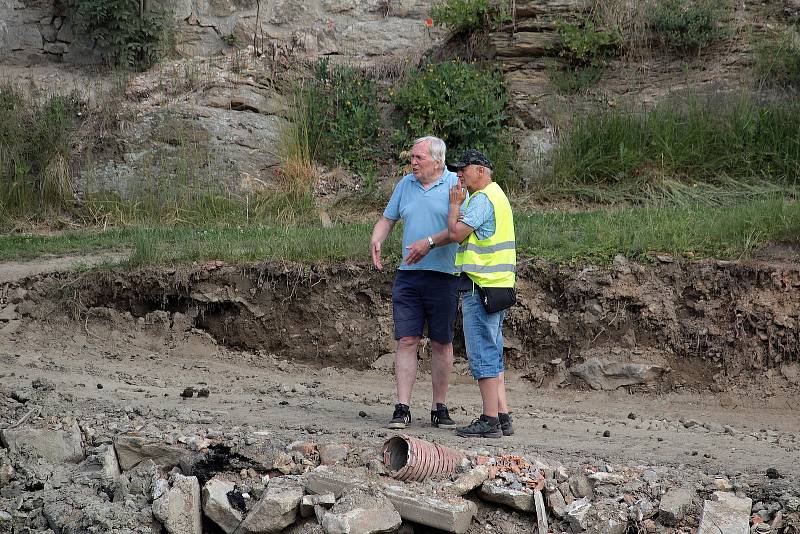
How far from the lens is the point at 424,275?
22.5 feet

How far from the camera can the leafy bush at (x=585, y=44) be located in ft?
45.5

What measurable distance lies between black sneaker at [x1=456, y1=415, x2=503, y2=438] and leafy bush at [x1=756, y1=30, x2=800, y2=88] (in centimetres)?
847

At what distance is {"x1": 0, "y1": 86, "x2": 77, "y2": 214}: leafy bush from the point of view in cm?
1290

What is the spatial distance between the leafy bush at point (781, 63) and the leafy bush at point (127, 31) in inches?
330

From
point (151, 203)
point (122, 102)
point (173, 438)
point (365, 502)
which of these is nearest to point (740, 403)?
point (365, 502)

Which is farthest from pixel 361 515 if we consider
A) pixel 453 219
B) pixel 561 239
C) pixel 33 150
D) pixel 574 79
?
pixel 574 79

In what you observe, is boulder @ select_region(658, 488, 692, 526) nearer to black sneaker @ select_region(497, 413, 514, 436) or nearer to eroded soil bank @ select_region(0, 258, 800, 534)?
eroded soil bank @ select_region(0, 258, 800, 534)

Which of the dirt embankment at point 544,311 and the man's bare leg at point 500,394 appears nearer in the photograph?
the man's bare leg at point 500,394

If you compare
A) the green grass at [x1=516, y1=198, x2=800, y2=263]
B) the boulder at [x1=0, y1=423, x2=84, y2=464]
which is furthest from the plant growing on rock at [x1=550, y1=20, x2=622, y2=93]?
the boulder at [x1=0, y1=423, x2=84, y2=464]

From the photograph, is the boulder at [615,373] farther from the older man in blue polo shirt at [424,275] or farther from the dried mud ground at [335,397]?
the older man in blue polo shirt at [424,275]

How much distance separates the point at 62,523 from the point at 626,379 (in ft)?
15.8

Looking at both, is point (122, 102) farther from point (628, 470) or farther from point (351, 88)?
point (628, 470)

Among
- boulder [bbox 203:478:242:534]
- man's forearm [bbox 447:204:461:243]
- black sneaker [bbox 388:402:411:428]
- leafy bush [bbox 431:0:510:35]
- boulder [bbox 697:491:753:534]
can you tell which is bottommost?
boulder [bbox 203:478:242:534]

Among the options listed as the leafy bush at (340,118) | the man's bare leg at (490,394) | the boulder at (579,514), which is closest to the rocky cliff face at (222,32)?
the leafy bush at (340,118)
